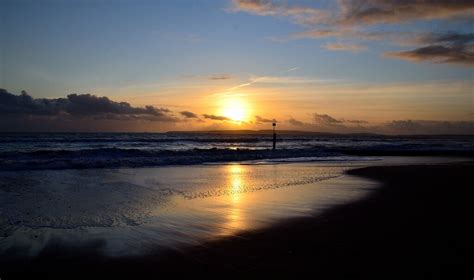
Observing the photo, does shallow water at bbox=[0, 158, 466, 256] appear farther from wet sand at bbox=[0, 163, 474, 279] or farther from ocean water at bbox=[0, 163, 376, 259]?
wet sand at bbox=[0, 163, 474, 279]

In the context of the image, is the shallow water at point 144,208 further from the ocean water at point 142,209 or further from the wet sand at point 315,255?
the wet sand at point 315,255

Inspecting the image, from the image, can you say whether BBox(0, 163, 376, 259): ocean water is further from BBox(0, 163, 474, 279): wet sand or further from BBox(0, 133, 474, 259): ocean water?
BBox(0, 163, 474, 279): wet sand

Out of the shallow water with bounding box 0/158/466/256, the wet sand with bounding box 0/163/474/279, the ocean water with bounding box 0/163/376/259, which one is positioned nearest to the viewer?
the wet sand with bounding box 0/163/474/279

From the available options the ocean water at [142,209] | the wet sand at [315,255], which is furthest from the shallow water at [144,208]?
the wet sand at [315,255]

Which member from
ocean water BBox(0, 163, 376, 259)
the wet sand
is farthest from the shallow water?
the wet sand

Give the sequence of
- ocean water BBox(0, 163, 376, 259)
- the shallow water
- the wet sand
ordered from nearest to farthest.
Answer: the wet sand < ocean water BBox(0, 163, 376, 259) < the shallow water

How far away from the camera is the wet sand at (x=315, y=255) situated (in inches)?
187

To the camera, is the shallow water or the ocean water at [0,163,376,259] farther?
the shallow water

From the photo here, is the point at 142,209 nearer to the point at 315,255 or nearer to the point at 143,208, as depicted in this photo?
the point at 143,208

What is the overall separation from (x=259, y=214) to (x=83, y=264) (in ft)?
13.3

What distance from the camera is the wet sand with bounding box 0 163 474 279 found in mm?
4754

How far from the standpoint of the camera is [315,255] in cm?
535

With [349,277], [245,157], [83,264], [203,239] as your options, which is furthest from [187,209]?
[245,157]

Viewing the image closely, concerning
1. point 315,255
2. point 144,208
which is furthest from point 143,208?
point 315,255
